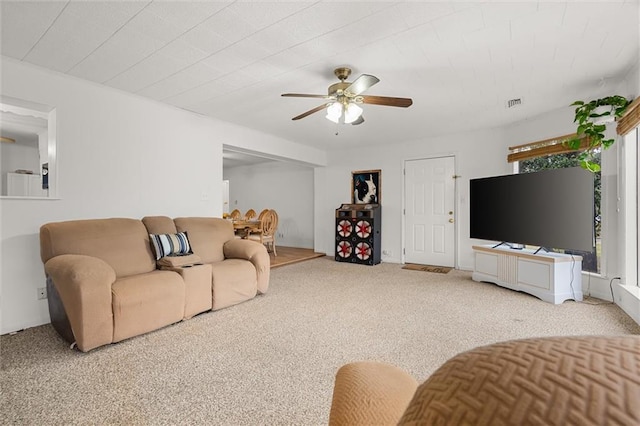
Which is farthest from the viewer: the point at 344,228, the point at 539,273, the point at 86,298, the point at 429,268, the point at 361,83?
the point at 344,228

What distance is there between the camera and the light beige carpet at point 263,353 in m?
1.59

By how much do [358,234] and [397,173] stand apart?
1.41 metres

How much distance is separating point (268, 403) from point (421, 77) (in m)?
3.01

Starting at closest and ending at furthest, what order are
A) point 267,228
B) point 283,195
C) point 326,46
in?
point 326,46
point 267,228
point 283,195

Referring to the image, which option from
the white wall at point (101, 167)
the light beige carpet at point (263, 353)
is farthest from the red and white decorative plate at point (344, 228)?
the white wall at point (101, 167)

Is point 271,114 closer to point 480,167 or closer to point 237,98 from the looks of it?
point 237,98

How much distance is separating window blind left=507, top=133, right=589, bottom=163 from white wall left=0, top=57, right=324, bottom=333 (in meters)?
4.31

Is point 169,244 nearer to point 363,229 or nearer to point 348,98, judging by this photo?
Result: point 348,98

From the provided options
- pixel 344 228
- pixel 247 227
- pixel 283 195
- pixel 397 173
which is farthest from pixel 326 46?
pixel 283 195

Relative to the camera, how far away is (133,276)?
269 cm

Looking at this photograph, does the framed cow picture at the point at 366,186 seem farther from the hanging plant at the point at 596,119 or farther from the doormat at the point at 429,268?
the hanging plant at the point at 596,119

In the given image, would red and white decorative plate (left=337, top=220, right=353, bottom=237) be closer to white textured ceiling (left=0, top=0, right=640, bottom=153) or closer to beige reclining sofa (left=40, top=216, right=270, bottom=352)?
beige reclining sofa (left=40, top=216, right=270, bottom=352)

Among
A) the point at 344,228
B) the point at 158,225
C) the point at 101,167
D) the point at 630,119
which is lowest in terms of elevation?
the point at 344,228

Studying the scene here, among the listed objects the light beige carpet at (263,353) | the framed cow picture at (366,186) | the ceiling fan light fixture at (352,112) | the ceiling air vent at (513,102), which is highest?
the ceiling air vent at (513,102)
